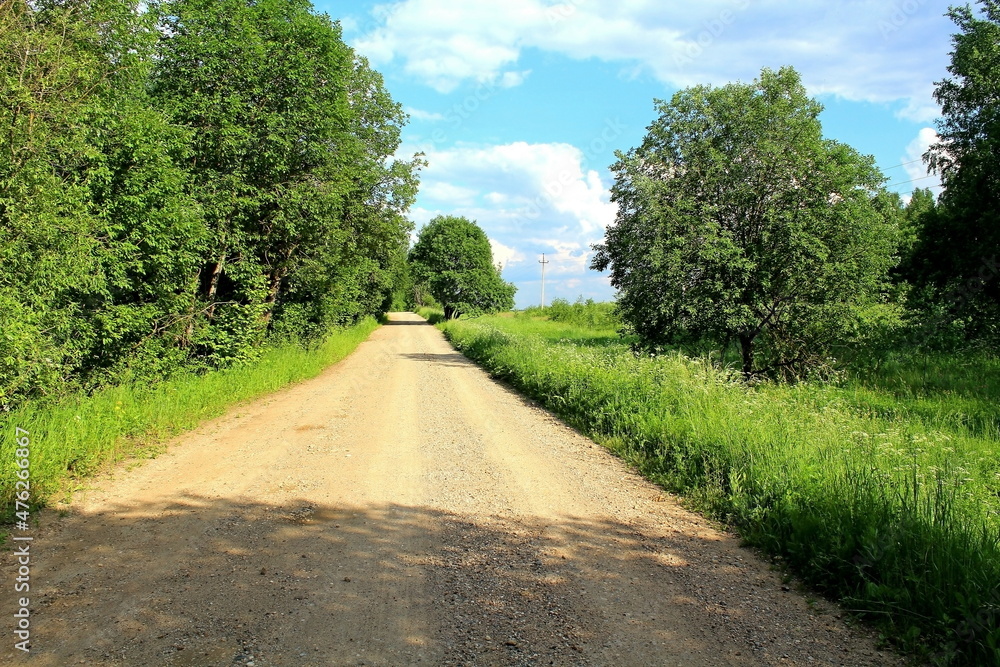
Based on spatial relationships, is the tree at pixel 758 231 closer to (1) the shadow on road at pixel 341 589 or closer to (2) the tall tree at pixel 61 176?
(1) the shadow on road at pixel 341 589

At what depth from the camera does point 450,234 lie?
60781 millimetres

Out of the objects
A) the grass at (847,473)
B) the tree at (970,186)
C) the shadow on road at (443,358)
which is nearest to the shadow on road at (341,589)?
the grass at (847,473)

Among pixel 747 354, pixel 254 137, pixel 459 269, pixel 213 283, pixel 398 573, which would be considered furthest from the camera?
pixel 459 269

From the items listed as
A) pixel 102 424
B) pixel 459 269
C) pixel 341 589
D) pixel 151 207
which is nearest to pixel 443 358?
pixel 151 207

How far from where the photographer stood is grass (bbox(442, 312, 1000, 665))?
3551 mm

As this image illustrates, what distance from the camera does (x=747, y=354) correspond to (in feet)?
46.1

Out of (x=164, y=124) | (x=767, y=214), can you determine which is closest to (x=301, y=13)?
(x=164, y=124)

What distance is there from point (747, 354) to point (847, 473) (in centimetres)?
954

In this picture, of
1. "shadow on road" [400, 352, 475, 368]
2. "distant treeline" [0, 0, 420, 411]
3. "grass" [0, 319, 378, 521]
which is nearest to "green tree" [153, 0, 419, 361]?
"distant treeline" [0, 0, 420, 411]

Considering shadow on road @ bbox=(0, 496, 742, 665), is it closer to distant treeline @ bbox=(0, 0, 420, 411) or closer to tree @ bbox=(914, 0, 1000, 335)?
distant treeline @ bbox=(0, 0, 420, 411)

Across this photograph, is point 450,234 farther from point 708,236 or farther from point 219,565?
point 219,565

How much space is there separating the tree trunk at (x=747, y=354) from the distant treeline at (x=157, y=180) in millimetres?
11435

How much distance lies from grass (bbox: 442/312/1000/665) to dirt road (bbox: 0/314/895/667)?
1.21 feet

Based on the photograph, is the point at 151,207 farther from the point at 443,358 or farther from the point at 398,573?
the point at 443,358
